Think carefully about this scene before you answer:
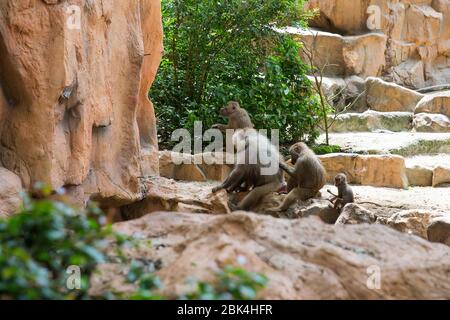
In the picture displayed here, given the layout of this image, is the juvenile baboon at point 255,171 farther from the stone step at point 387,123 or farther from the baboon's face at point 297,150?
the stone step at point 387,123

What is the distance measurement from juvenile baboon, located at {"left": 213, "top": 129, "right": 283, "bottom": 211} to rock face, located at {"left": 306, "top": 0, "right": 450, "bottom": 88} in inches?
456

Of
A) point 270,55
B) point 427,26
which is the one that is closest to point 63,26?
point 270,55

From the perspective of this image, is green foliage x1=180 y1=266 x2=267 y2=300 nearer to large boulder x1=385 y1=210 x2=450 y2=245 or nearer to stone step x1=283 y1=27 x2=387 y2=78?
large boulder x1=385 y1=210 x2=450 y2=245

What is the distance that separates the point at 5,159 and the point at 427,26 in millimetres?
18797

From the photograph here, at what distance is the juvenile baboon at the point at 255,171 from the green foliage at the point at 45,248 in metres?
7.18

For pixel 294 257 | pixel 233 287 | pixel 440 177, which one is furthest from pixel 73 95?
pixel 440 177

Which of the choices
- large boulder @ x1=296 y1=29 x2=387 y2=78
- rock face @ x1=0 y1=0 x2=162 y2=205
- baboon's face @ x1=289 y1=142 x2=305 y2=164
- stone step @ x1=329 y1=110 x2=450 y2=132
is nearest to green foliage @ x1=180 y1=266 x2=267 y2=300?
rock face @ x1=0 y1=0 x2=162 y2=205

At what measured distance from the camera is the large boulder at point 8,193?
5321 mm

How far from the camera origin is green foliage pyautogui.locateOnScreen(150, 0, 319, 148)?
13.8 metres

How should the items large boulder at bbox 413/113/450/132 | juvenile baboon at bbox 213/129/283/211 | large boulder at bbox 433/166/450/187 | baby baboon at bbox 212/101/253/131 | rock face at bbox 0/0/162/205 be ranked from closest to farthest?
rock face at bbox 0/0/162/205, juvenile baboon at bbox 213/129/283/211, baby baboon at bbox 212/101/253/131, large boulder at bbox 433/166/450/187, large boulder at bbox 413/113/450/132

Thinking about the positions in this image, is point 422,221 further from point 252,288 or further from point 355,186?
point 252,288

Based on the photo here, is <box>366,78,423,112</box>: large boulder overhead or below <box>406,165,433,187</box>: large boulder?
overhead

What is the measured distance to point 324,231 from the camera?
11.8ft

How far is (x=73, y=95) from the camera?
6387 mm
